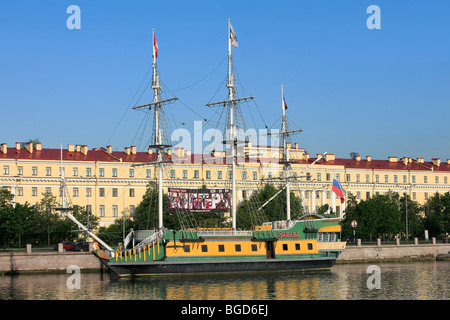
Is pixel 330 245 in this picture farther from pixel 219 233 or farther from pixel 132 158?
pixel 132 158

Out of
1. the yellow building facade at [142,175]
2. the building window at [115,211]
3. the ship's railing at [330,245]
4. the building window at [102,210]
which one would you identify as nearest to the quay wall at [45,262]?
the ship's railing at [330,245]

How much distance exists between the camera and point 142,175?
89.5 metres

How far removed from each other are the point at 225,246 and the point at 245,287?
8.04 meters

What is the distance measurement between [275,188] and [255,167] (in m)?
6.72

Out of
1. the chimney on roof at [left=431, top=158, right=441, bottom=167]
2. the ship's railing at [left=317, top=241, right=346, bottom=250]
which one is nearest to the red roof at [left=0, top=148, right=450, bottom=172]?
the chimney on roof at [left=431, top=158, right=441, bottom=167]

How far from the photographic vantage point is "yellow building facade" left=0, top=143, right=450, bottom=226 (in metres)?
83.1

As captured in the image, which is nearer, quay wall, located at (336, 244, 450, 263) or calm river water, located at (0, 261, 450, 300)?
calm river water, located at (0, 261, 450, 300)

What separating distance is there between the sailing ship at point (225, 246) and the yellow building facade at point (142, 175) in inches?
1016

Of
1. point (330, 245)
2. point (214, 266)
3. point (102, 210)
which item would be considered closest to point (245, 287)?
point (214, 266)

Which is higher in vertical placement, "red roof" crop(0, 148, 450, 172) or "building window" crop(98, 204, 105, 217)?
"red roof" crop(0, 148, 450, 172)

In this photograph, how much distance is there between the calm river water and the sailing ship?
0.92 meters

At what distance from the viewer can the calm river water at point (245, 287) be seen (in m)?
36.4

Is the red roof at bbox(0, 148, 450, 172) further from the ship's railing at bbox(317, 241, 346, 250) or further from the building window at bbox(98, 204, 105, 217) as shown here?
the ship's railing at bbox(317, 241, 346, 250)
